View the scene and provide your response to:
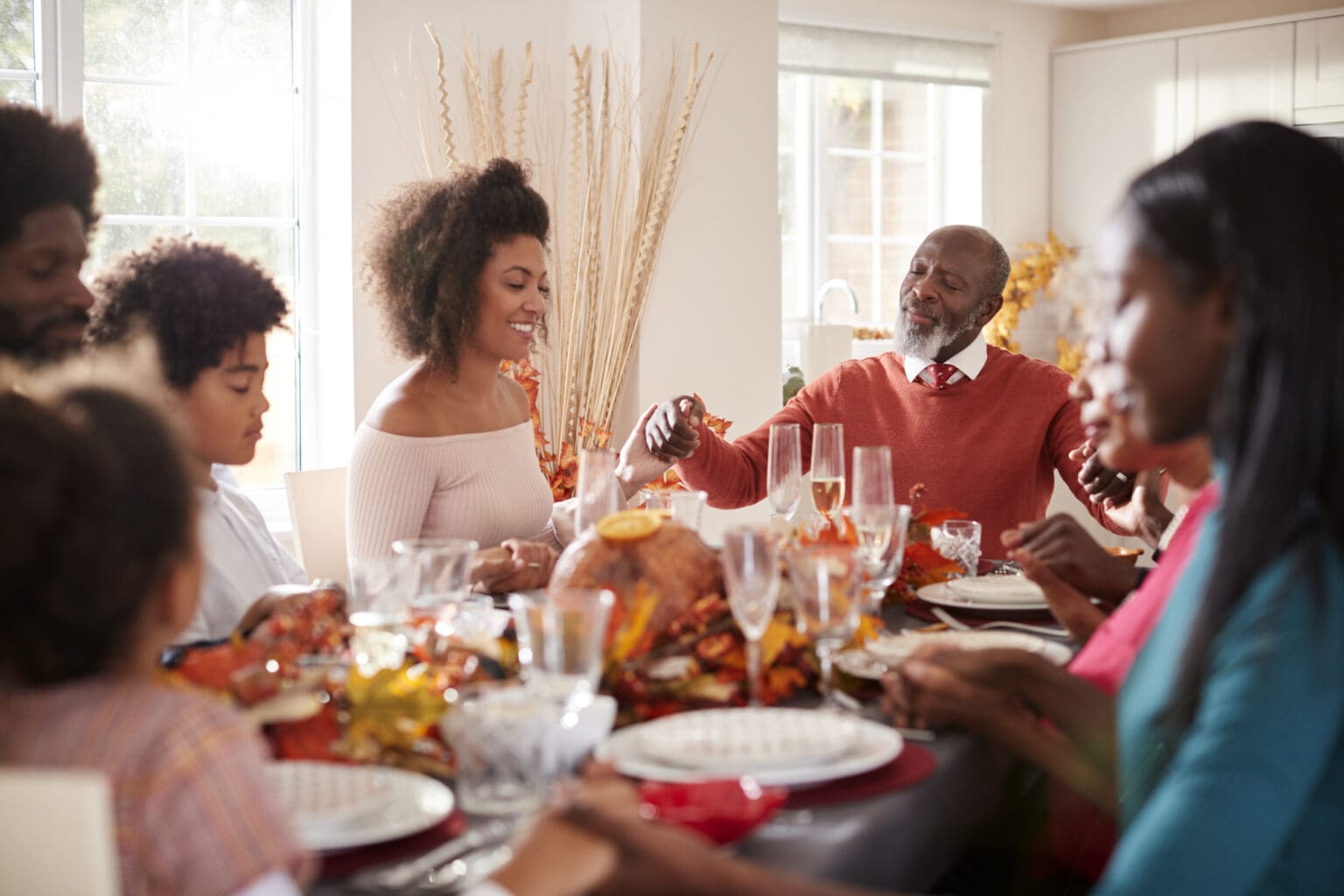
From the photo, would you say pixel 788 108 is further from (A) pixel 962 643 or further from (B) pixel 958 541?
(A) pixel 962 643

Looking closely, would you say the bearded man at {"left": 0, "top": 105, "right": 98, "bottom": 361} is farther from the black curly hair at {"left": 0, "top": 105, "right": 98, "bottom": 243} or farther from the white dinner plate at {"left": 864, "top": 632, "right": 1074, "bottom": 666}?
the white dinner plate at {"left": 864, "top": 632, "right": 1074, "bottom": 666}

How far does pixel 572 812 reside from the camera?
0.97 m

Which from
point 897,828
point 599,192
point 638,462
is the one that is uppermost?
point 599,192

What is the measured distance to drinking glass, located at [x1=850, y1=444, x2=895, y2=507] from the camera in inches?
73.6

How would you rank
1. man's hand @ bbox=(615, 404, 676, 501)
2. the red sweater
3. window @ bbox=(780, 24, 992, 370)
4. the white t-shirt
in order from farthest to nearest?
window @ bbox=(780, 24, 992, 370), the red sweater, man's hand @ bbox=(615, 404, 676, 501), the white t-shirt

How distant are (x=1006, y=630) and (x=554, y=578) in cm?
66

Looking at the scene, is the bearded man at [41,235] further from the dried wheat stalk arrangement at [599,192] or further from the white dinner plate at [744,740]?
the dried wheat stalk arrangement at [599,192]

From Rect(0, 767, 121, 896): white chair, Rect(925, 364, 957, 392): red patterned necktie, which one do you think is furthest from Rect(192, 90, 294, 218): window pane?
Rect(0, 767, 121, 896): white chair

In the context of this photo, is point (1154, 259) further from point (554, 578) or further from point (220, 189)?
point (220, 189)

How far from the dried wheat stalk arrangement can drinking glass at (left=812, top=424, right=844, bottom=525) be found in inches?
66.1

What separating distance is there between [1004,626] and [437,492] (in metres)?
1.14

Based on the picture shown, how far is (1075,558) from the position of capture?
1.80 metres

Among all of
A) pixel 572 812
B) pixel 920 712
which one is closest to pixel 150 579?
pixel 572 812

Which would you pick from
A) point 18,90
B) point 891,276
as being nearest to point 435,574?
point 18,90
